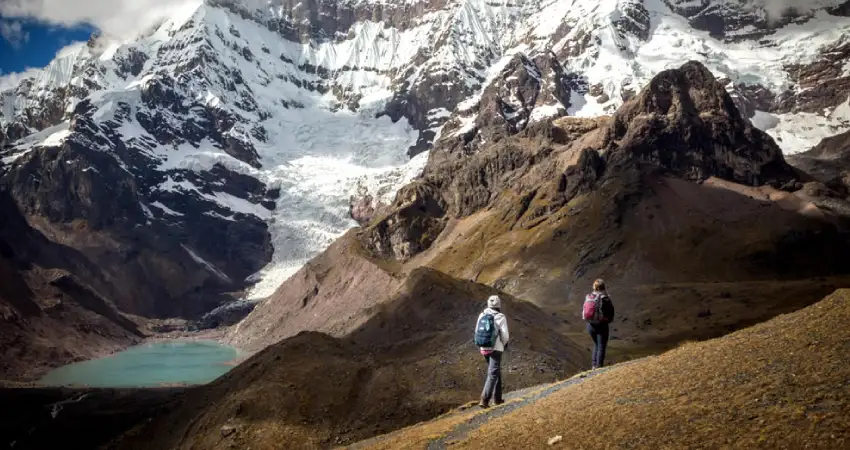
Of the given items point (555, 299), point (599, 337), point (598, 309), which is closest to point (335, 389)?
point (599, 337)

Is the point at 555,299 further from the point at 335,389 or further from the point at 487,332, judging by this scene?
the point at 487,332

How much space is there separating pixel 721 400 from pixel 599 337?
1313cm

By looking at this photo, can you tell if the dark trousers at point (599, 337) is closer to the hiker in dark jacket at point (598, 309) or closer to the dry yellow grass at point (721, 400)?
the hiker in dark jacket at point (598, 309)

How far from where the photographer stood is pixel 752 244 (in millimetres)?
166375

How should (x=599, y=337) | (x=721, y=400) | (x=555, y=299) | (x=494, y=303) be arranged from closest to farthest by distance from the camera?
1. (x=721, y=400)
2. (x=494, y=303)
3. (x=599, y=337)
4. (x=555, y=299)

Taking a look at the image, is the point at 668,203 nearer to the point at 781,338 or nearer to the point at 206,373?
the point at 206,373

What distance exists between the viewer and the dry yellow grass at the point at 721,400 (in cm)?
1761

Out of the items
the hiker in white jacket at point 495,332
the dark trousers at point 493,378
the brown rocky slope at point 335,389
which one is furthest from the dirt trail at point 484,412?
the brown rocky slope at point 335,389

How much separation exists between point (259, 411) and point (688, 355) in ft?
126

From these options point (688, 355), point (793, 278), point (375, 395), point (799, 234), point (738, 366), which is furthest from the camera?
point (799, 234)

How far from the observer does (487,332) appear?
2833 cm

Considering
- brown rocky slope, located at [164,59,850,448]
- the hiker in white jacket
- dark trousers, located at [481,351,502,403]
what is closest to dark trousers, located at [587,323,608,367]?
dark trousers, located at [481,351,502,403]

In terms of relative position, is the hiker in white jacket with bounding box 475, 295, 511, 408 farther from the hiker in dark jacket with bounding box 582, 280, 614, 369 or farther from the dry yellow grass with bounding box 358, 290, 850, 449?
the hiker in dark jacket with bounding box 582, 280, 614, 369

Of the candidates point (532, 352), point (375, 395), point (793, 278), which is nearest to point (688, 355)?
point (375, 395)
